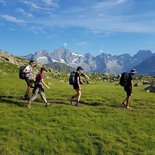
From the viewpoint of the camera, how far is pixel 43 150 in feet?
88.8

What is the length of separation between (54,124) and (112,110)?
7.23 m

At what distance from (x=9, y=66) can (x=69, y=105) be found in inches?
1913

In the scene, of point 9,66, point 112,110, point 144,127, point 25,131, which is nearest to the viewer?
point 25,131

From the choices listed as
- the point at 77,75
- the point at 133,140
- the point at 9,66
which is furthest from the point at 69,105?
the point at 9,66

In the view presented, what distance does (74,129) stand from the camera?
29.9 m

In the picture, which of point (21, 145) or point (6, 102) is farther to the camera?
point (6, 102)

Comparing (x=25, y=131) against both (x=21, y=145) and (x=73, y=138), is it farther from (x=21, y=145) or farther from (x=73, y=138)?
(x=73, y=138)

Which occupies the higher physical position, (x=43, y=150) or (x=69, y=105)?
(x=69, y=105)

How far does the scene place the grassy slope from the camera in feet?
90.1

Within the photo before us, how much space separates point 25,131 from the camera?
29094 millimetres

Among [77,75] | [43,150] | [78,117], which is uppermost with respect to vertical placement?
[77,75]

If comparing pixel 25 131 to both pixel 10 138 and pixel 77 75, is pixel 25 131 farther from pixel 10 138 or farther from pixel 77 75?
pixel 77 75

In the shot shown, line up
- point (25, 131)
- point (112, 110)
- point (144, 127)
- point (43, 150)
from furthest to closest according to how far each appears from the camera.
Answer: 1. point (112, 110)
2. point (144, 127)
3. point (25, 131)
4. point (43, 150)

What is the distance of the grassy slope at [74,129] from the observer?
90.1ft
